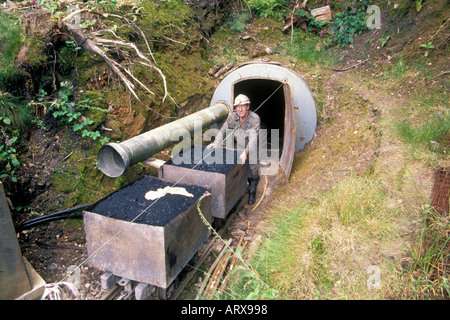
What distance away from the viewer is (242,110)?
5.30 meters

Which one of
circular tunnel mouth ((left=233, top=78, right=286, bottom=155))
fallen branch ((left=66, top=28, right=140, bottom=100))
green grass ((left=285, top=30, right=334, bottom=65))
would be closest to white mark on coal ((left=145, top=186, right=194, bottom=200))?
fallen branch ((left=66, top=28, right=140, bottom=100))

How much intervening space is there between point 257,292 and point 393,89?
15.5 feet

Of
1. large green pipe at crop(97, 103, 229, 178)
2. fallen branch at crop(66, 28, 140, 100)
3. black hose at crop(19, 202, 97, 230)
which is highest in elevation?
fallen branch at crop(66, 28, 140, 100)

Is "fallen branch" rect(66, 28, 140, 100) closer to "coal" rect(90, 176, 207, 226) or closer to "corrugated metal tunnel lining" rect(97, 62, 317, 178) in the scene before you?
"corrugated metal tunnel lining" rect(97, 62, 317, 178)

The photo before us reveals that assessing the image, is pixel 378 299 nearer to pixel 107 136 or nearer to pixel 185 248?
pixel 185 248

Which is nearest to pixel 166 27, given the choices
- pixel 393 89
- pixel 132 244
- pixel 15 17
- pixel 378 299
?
pixel 15 17

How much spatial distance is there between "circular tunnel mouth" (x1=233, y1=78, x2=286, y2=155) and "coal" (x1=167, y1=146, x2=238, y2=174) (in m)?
2.70

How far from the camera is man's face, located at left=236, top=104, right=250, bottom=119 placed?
524 cm

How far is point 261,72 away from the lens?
6145 mm

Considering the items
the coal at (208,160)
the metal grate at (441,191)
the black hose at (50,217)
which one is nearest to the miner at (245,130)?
the coal at (208,160)

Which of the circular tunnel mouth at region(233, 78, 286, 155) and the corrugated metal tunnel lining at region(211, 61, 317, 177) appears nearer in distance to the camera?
the corrugated metal tunnel lining at region(211, 61, 317, 177)

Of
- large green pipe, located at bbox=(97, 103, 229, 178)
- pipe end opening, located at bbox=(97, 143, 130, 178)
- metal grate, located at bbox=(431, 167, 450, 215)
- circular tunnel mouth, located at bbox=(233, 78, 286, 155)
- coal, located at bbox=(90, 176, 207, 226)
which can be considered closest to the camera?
coal, located at bbox=(90, 176, 207, 226)

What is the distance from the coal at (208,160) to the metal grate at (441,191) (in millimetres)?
2414

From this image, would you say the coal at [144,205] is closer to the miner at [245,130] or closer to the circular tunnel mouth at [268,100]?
the miner at [245,130]
